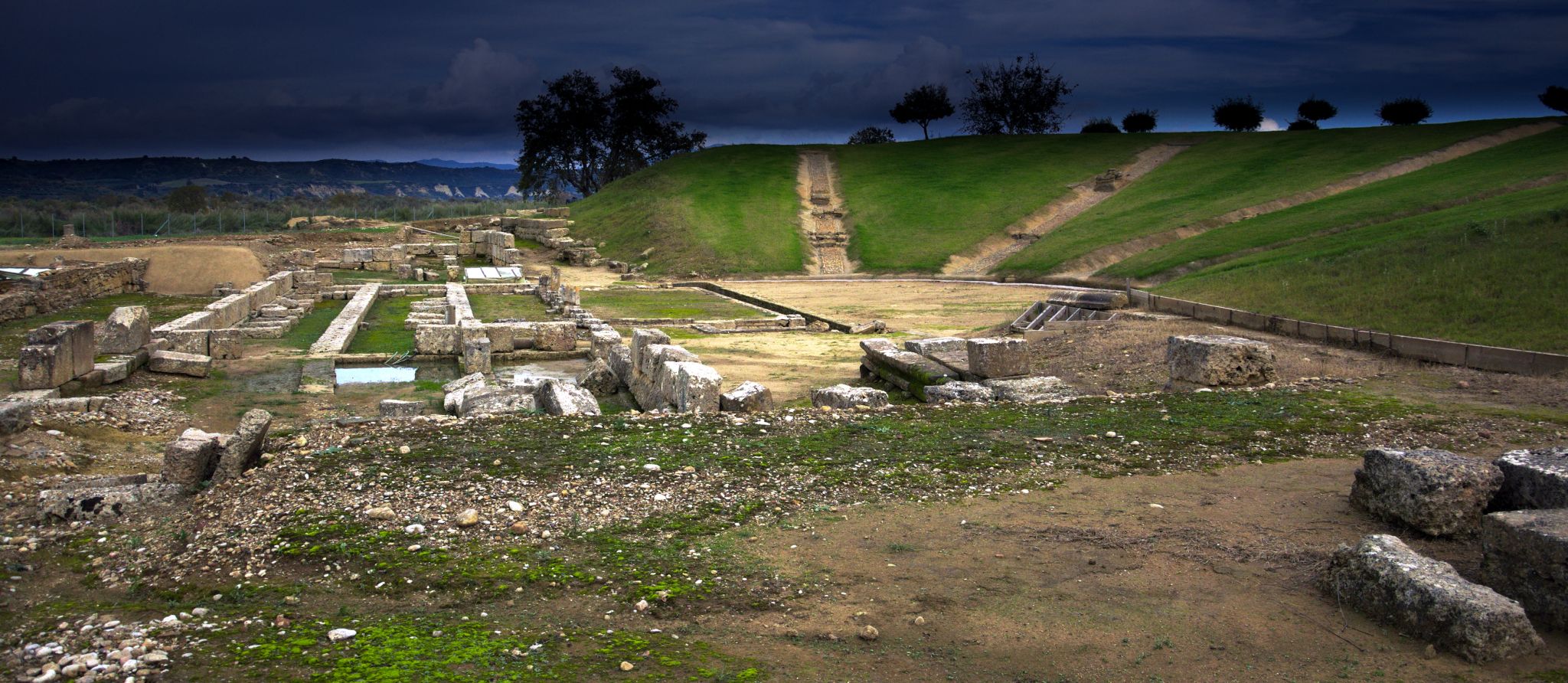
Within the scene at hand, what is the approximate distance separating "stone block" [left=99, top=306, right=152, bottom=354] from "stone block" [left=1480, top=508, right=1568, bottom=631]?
1783 cm

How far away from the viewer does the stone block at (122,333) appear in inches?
632

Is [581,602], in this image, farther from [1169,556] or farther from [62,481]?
[62,481]

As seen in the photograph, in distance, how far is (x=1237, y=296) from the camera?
65.2ft

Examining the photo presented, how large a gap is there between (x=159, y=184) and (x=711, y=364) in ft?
468

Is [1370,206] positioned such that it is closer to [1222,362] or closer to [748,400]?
[1222,362]

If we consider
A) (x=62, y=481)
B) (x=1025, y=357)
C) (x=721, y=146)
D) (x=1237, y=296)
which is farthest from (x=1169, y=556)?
(x=721, y=146)

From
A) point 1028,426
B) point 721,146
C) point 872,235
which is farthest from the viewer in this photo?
point 721,146

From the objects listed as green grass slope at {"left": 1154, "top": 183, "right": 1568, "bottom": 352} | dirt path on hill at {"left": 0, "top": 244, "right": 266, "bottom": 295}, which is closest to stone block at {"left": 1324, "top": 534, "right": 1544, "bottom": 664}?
green grass slope at {"left": 1154, "top": 183, "right": 1568, "bottom": 352}

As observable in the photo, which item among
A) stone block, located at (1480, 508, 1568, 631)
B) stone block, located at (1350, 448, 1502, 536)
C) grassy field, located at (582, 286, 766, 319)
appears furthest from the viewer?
grassy field, located at (582, 286, 766, 319)

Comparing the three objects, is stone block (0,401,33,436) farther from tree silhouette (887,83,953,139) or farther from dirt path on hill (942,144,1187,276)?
tree silhouette (887,83,953,139)

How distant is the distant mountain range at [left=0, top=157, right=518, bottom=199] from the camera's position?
370 feet

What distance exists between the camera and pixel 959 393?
12531 mm

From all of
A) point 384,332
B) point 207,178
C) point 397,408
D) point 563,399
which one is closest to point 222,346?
point 384,332

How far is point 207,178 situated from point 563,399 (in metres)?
154
